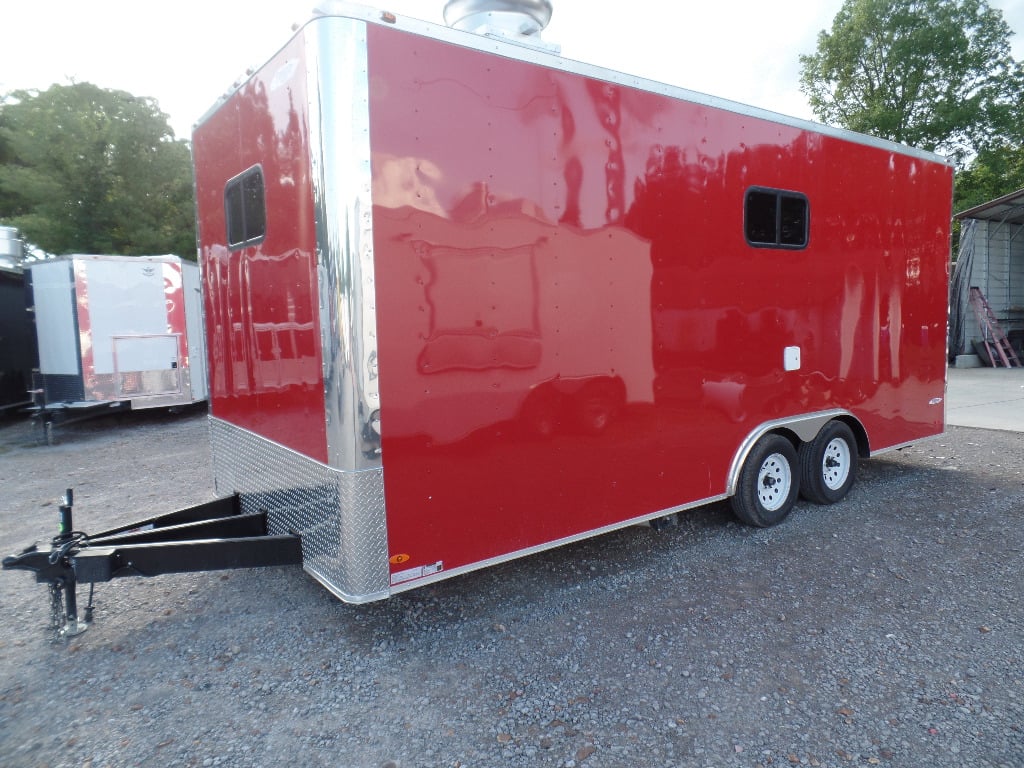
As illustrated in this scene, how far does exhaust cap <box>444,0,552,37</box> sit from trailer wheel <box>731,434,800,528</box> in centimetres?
299

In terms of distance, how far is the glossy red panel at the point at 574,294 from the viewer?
2945 millimetres

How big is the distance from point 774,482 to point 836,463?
0.81 meters

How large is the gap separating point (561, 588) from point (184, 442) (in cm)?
675

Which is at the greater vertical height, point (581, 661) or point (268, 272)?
point (268, 272)

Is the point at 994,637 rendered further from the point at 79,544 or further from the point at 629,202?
the point at 79,544

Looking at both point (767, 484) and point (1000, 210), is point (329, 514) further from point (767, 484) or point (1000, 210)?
point (1000, 210)

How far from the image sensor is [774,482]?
4.80m

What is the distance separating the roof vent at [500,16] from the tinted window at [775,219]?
171 cm

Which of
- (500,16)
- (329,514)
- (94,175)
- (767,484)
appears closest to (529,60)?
(500,16)

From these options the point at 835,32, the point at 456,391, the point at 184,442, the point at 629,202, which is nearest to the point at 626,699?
the point at 456,391

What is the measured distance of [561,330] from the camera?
343 cm

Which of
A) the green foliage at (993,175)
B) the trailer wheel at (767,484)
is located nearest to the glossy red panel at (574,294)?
the trailer wheel at (767,484)

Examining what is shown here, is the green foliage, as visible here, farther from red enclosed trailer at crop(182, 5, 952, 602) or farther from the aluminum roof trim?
red enclosed trailer at crop(182, 5, 952, 602)

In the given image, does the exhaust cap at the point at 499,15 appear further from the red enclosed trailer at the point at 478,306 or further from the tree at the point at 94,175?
the tree at the point at 94,175
